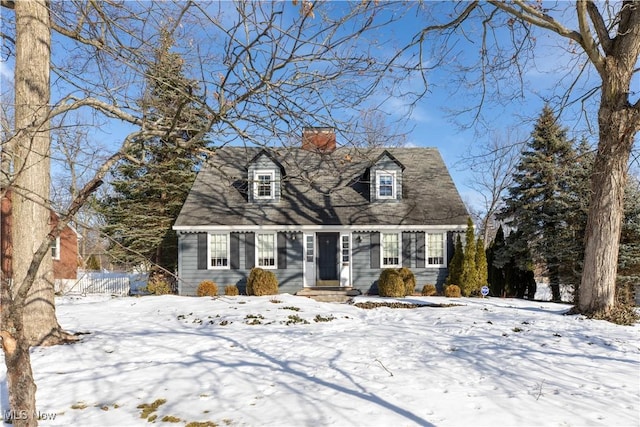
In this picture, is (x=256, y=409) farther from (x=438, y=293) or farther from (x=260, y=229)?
→ (x=438, y=293)

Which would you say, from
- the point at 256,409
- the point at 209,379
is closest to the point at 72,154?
the point at 209,379

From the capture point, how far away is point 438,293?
1545 centimetres

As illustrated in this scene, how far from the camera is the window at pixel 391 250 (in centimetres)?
1564

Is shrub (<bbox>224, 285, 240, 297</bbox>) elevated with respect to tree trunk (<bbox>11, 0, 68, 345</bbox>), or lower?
lower

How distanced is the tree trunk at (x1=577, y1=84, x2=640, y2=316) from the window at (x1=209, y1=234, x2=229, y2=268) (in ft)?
39.1

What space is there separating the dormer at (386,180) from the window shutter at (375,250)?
1.75 metres

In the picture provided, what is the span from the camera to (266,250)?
613 inches

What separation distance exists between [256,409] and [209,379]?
3.68 ft

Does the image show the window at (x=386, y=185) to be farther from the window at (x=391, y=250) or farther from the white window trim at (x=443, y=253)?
the white window trim at (x=443, y=253)

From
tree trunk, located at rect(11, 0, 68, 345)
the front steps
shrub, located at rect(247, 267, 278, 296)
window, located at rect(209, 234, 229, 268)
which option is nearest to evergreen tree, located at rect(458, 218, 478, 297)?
the front steps

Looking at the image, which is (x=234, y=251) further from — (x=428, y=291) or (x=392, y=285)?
(x=428, y=291)

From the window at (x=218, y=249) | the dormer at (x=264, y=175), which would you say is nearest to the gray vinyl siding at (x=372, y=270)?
the dormer at (x=264, y=175)

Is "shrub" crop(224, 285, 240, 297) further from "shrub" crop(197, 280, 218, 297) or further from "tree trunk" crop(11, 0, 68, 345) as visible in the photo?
"tree trunk" crop(11, 0, 68, 345)

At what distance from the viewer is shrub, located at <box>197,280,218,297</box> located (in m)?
14.5
